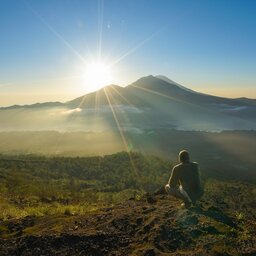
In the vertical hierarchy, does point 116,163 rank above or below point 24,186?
below

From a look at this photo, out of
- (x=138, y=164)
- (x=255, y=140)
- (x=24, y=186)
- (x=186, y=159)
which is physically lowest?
(x=255, y=140)

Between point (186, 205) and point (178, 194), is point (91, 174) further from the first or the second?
point (186, 205)

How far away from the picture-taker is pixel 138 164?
49000mm

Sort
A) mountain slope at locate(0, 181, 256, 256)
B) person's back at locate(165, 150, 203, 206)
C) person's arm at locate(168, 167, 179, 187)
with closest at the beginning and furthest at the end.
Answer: mountain slope at locate(0, 181, 256, 256)
person's back at locate(165, 150, 203, 206)
person's arm at locate(168, 167, 179, 187)

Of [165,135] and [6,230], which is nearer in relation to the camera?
[6,230]

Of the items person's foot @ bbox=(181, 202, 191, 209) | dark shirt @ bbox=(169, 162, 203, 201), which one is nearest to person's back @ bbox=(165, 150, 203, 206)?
dark shirt @ bbox=(169, 162, 203, 201)

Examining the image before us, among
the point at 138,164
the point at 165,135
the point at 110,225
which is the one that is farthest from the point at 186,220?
the point at 165,135

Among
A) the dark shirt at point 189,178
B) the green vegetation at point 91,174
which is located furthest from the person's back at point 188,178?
the green vegetation at point 91,174

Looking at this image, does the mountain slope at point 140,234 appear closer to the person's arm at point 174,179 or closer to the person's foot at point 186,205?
the person's foot at point 186,205

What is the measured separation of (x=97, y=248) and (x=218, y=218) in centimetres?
312

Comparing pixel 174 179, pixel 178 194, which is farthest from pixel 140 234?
pixel 174 179

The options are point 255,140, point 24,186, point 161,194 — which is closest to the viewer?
point 161,194

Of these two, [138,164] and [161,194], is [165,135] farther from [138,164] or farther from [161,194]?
[161,194]

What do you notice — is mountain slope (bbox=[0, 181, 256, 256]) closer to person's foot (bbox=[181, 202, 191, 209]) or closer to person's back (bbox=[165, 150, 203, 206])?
person's foot (bbox=[181, 202, 191, 209])
